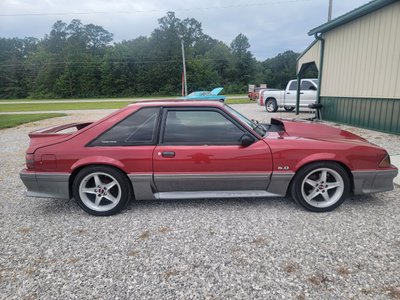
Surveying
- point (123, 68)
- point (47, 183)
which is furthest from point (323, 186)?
point (123, 68)

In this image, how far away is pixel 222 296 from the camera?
188 cm

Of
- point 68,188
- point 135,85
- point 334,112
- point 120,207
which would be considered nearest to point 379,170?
point 120,207

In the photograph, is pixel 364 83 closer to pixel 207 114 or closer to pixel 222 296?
pixel 207 114

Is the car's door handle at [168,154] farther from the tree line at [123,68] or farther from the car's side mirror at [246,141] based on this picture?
the tree line at [123,68]

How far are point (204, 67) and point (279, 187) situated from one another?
5268 cm

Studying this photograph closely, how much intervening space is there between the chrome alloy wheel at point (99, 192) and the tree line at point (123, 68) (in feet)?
154

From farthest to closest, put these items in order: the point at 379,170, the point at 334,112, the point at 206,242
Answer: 1. the point at 334,112
2. the point at 379,170
3. the point at 206,242

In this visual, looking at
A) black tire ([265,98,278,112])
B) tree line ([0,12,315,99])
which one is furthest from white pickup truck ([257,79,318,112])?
tree line ([0,12,315,99])

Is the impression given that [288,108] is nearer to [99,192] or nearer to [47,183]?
[99,192]

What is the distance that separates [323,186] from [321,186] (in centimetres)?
2

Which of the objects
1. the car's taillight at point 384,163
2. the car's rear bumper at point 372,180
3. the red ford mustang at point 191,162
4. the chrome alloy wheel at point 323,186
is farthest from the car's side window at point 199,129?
the car's taillight at point 384,163

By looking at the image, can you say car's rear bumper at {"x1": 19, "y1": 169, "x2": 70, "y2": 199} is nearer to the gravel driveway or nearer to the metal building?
the gravel driveway

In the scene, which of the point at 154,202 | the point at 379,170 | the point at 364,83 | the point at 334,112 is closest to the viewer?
the point at 379,170

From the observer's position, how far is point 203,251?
7.95 feet
